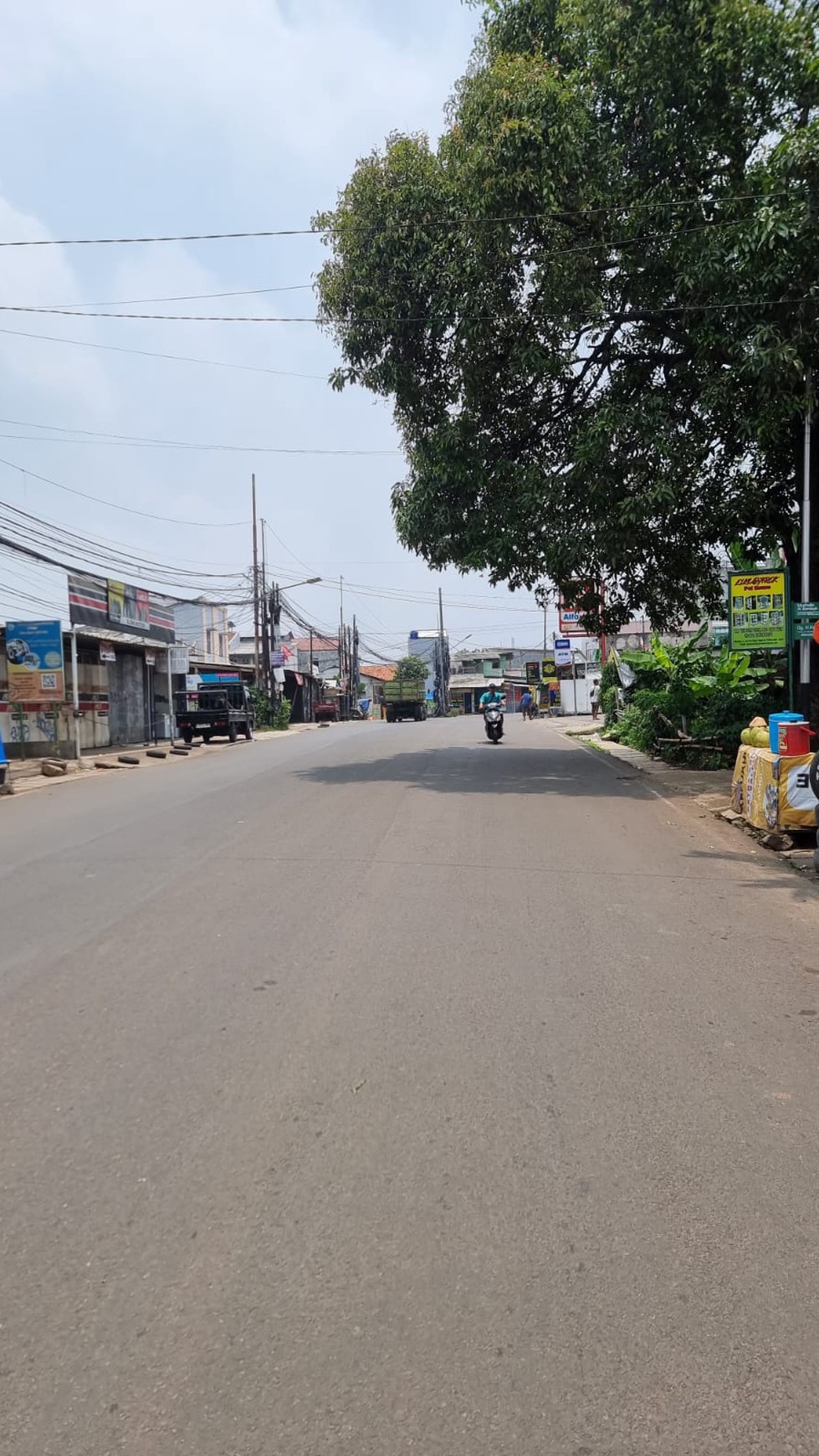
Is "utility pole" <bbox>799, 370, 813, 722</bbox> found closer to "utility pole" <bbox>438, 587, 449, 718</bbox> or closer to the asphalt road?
the asphalt road

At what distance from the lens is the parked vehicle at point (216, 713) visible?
32938 millimetres

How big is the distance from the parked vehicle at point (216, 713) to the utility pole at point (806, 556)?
69.9 feet

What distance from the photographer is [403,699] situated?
57.7m

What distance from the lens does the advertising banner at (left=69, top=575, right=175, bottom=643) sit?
27016 mm

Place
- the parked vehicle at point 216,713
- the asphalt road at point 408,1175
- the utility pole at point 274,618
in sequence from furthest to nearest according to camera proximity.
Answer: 1. the utility pole at point 274,618
2. the parked vehicle at point 216,713
3. the asphalt road at point 408,1175

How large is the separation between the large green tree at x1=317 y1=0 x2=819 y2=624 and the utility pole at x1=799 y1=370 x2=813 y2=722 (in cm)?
35

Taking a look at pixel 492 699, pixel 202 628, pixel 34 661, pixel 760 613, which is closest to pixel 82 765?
pixel 34 661

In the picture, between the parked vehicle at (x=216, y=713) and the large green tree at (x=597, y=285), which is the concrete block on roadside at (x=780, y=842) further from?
the parked vehicle at (x=216, y=713)

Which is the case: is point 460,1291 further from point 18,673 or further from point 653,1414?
point 18,673

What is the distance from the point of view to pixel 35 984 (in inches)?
223

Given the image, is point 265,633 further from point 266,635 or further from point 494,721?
point 494,721

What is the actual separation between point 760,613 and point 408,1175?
12820mm

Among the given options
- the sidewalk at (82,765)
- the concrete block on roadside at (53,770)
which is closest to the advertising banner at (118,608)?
the sidewalk at (82,765)

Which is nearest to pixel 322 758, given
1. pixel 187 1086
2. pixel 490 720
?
pixel 490 720
